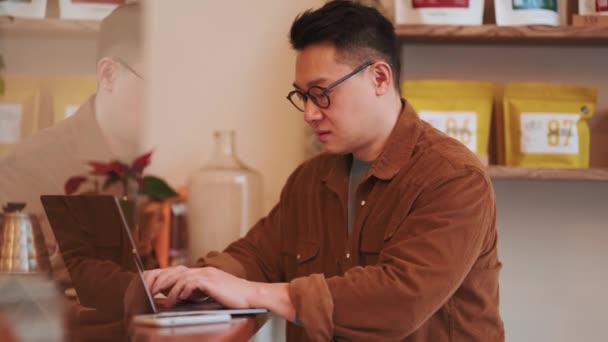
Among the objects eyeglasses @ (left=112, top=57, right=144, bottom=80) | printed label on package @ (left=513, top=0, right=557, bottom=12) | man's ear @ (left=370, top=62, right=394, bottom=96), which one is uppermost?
printed label on package @ (left=513, top=0, right=557, bottom=12)

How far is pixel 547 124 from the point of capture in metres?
2.15

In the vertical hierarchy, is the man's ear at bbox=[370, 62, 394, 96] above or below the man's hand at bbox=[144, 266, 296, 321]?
above

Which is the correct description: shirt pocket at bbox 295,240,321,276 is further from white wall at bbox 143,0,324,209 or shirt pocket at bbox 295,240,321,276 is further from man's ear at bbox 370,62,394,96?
white wall at bbox 143,0,324,209

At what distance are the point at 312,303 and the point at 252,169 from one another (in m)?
1.17

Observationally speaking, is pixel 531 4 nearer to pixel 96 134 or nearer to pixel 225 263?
pixel 225 263

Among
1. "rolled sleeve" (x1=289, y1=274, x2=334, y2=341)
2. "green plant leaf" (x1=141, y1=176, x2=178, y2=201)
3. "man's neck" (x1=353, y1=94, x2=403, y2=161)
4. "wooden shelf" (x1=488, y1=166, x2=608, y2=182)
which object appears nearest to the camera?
"rolled sleeve" (x1=289, y1=274, x2=334, y2=341)

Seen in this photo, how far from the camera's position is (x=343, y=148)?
1.62 meters

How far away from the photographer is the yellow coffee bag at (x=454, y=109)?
2156 mm

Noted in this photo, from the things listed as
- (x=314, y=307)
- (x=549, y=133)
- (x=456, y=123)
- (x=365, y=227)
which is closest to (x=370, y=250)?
(x=365, y=227)

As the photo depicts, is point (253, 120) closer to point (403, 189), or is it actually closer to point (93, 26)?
point (403, 189)

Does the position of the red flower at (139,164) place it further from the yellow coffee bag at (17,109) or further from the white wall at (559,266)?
the white wall at (559,266)

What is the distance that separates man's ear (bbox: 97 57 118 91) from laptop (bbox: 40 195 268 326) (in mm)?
69

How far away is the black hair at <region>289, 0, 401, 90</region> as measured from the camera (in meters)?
1.59

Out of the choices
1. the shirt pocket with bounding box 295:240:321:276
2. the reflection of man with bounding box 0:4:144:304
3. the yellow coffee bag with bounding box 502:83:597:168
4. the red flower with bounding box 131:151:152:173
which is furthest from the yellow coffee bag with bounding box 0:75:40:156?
the yellow coffee bag with bounding box 502:83:597:168
